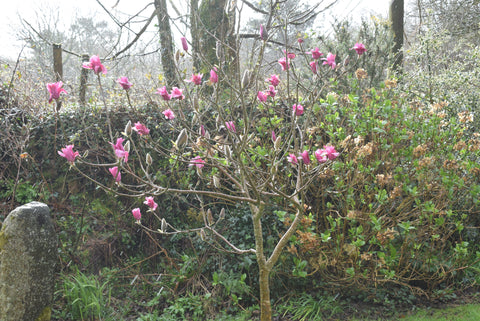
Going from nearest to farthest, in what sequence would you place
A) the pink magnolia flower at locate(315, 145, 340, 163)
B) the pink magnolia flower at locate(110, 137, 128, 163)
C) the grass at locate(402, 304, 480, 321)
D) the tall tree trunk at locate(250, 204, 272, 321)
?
the pink magnolia flower at locate(110, 137, 128, 163) → the pink magnolia flower at locate(315, 145, 340, 163) → the tall tree trunk at locate(250, 204, 272, 321) → the grass at locate(402, 304, 480, 321)

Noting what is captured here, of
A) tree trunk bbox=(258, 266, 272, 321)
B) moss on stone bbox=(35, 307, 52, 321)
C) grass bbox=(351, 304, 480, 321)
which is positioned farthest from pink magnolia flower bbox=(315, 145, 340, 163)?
moss on stone bbox=(35, 307, 52, 321)

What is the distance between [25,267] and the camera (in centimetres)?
273

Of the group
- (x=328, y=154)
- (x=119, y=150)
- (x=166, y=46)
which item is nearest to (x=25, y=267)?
(x=119, y=150)

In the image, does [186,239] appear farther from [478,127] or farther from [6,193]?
[478,127]

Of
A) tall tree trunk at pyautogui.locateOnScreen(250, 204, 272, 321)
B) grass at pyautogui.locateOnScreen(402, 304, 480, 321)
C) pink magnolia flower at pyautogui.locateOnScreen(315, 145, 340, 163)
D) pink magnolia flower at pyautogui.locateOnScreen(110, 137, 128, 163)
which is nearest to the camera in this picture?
pink magnolia flower at pyautogui.locateOnScreen(110, 137, 128, 163)

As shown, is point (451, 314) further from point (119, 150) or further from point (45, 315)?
point (45, 315)

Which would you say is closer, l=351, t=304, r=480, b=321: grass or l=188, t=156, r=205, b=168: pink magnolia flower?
l=188, t=156, r=205, b=168: pink magnolia flower

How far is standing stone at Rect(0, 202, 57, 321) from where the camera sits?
8.85 feet

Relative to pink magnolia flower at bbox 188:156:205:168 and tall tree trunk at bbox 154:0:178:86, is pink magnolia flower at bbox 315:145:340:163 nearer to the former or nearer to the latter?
pink magnolia flower at bbox 188:156:205:168

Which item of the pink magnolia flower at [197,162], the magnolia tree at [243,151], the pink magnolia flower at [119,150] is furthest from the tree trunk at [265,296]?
the pink magnolia flower at [119,150]

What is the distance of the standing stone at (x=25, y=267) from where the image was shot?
2.70 metres

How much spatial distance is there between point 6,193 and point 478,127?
5.67 meters

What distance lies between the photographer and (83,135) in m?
4.68

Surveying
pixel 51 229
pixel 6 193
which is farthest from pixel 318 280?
pixel 6 193
